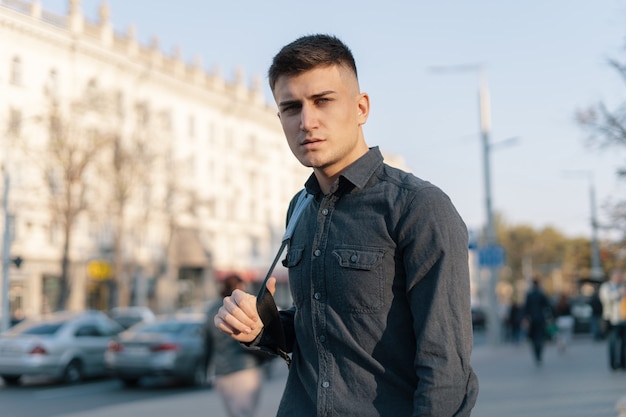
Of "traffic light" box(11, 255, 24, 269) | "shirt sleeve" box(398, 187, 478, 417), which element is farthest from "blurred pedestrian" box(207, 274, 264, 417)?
"traffic light" box(11, 255, 24, 269)

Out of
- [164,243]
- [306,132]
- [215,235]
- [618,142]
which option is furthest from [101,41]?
[306,132]

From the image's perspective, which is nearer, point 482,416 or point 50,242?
point 482,416

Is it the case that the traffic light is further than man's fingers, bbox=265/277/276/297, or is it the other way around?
the traffic light

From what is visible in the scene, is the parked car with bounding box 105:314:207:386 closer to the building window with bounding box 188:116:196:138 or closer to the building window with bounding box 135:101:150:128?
the building window with bounding box 135:101:150:128

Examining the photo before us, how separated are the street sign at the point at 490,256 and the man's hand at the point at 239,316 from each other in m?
26.3

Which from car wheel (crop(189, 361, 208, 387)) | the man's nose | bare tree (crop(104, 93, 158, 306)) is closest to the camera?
the man's nose

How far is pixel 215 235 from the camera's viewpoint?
205 ft

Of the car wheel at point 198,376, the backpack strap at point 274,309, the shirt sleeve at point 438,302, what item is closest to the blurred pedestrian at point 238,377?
the backpack strap at point 274,309

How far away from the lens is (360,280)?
2328 millimetres

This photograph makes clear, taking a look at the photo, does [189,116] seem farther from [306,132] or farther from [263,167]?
[306,132]

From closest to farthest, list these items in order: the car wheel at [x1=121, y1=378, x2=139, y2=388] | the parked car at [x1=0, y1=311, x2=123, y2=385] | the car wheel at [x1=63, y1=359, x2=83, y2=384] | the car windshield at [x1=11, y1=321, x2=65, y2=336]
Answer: the parked car at [x1=0, y1=311, x2=123, y2=385] < the car wheel at [x1=121, y1=378, x2=139, y2=388] < the car wheel at [x1=63, y1=359, x2=83, y2=384] < the car windshield at [x1=11, y1=321, x2=65, y2=336]

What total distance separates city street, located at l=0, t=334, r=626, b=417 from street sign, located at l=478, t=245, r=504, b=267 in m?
4.85

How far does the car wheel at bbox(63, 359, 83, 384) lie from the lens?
21250 mm

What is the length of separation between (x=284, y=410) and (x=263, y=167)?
63505 mm
